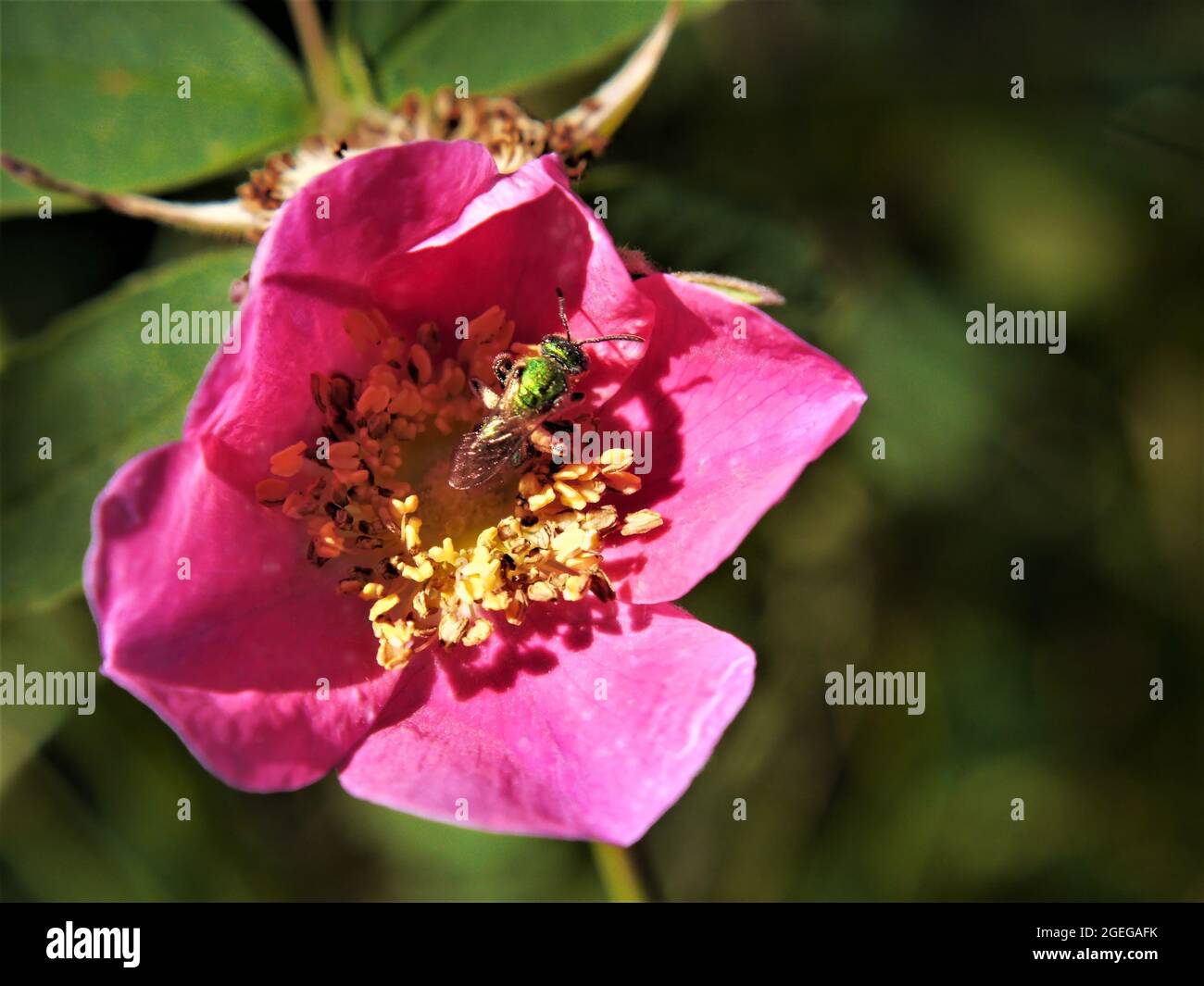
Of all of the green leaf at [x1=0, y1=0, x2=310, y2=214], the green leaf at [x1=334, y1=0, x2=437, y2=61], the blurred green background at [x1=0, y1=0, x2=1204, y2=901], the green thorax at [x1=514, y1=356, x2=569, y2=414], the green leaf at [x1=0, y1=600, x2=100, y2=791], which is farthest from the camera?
the blurred green background at [x1=0, y1=0, x2=1204, y2=901]

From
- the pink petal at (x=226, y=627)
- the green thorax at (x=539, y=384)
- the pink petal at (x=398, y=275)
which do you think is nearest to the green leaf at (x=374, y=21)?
the pink petal at (x=398, y=275)

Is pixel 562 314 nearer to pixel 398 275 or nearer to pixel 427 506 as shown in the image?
pixel 398 275

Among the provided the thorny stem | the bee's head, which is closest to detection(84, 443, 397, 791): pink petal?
the bee's head

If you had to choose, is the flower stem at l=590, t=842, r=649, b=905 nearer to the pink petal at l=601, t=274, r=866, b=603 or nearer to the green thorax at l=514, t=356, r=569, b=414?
the pink petal at l=601, t=274, r=866, b=603

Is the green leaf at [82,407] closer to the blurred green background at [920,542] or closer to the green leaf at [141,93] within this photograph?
the green leaf at [141,93]

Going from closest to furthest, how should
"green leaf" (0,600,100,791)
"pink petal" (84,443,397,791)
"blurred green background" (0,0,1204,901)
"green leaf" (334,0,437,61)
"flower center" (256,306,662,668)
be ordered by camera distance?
"pink petal" (84,443,397,791), "flower center" (256,306,662,668), "green leaf" (334,0,437,61), "green leaf" (0,600,100,791), "blurred green background" (0,0,1204,901)
